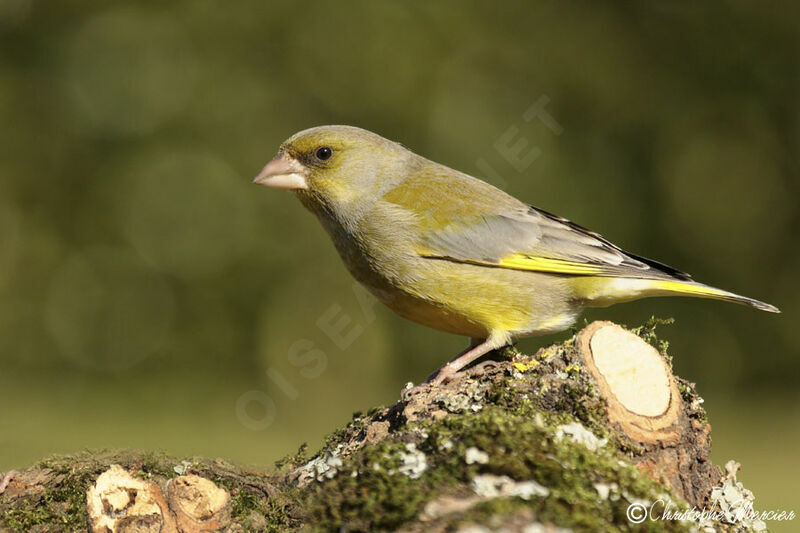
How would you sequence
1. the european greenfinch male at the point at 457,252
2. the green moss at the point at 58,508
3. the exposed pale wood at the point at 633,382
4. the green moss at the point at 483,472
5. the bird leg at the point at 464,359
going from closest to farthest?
the green moss at the point at 483,472
the exposed pale wood at the point at 633,382
the green moss at the point at 58,508
the bird leg at the point at 464,359
the european greenfinch male at the point at 457,252

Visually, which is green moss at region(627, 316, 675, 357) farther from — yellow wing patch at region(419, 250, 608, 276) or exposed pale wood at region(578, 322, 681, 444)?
yellow wing patch at region(419, 250, 608, 276)

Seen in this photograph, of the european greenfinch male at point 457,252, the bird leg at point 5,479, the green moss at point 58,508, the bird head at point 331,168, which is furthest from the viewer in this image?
the bird head at point 331,168

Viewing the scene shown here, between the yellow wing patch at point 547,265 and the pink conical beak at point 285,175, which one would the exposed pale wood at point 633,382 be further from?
the pink conical beak at point 285,175

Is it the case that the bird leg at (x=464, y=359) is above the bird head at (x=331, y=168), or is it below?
below

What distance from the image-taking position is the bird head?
5363 mm

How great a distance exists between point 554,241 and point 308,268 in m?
5.83

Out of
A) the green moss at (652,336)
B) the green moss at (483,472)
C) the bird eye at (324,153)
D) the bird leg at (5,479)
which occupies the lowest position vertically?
the green moss at (483,472)

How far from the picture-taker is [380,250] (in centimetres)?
500

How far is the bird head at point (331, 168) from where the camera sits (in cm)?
536

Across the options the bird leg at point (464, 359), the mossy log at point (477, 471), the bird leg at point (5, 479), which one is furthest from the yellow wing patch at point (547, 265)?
the bird leg at point (5, 479)

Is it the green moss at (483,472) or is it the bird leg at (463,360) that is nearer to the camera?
the green moss at (483,472)

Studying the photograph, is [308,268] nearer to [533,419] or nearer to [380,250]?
[380,250]

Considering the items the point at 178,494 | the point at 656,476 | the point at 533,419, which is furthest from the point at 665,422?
the point at 178,494

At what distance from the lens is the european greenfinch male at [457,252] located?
4930 millimetres
